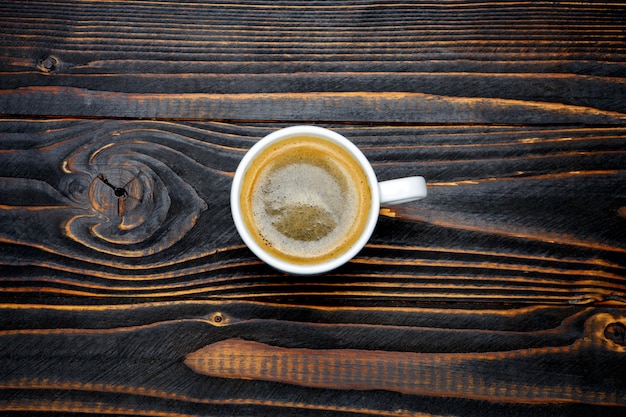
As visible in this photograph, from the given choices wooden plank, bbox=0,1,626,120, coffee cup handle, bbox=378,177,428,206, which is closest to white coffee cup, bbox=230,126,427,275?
coffee cup handle, bbox=378,177,428,206

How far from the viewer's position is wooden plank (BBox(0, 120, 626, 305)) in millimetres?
781

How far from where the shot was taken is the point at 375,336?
0.77m

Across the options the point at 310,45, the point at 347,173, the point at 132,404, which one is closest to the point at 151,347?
the point at 132,404

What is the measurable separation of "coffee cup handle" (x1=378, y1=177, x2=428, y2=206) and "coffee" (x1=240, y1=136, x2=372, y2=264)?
51 mm


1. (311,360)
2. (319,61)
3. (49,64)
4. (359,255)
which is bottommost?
(311,360)

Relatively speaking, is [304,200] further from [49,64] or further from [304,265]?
[49,64]

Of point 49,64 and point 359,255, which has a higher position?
point 49,64

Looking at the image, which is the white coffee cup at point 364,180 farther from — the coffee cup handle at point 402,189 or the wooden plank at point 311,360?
the wooden plank at point 311,360

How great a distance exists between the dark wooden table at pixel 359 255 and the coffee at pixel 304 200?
0.05 m

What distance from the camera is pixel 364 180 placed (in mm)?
728

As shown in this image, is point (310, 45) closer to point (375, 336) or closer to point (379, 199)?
point (379, 199)

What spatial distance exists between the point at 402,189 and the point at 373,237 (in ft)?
0.41

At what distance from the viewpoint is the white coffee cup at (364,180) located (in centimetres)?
68

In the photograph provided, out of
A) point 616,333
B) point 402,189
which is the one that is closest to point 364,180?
point 402,189
